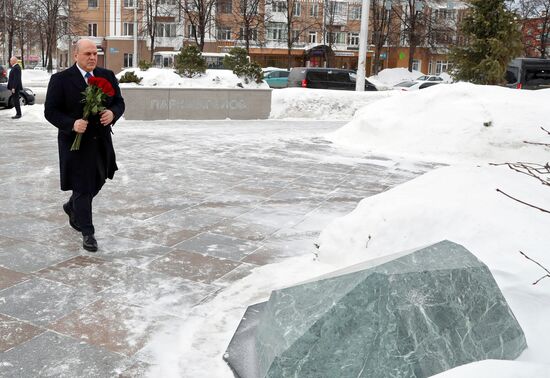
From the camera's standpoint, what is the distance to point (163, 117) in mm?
16531

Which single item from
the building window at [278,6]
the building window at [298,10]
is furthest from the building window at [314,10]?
the building window at [278,6]

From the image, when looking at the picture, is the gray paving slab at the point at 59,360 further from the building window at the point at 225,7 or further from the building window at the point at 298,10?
the building window at the point at 298,10

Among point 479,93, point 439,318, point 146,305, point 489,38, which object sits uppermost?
point 489,38

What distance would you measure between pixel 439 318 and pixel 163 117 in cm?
1435

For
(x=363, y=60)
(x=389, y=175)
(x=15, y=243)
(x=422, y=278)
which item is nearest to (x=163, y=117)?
(x=363, y=60)

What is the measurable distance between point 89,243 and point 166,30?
61.5m

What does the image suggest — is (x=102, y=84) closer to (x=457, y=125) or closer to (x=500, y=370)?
(x=500, y=370)

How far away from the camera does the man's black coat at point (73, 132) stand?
5.14m

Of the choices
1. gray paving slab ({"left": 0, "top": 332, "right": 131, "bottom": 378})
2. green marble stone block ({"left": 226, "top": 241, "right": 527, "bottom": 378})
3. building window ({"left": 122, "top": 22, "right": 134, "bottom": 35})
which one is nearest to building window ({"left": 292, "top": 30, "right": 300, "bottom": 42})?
building window ({"left": 122, "top": 22, "right": 134, "bottom": 35})

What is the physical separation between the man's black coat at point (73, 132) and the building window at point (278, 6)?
186 feet

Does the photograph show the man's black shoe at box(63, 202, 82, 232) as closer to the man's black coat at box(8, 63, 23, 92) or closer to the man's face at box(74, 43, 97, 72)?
the man's face at box(74, 43, 97, 72)

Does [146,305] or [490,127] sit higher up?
[490,127]

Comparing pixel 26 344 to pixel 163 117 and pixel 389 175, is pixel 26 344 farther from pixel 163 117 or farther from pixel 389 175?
pixel 163 117

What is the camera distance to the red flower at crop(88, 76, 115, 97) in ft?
16.4
